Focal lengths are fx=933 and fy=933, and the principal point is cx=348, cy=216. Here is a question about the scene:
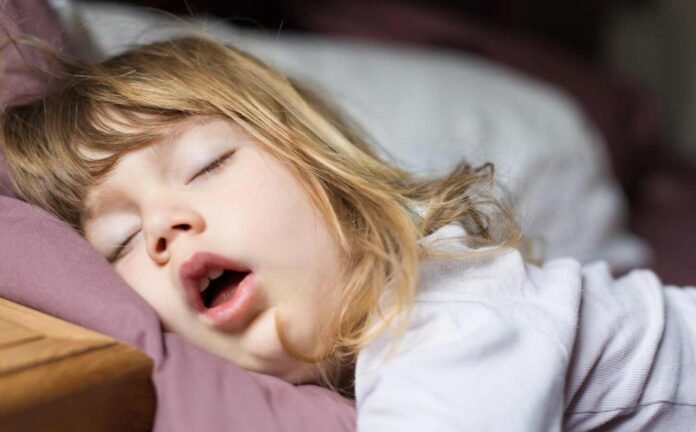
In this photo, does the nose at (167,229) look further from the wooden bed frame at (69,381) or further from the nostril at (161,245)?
the wooden bed frame at (69,381)

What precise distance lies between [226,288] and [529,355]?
0.26 metres

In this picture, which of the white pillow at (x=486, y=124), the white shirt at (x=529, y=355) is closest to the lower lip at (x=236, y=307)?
the white shirt at (x=529, y=355)

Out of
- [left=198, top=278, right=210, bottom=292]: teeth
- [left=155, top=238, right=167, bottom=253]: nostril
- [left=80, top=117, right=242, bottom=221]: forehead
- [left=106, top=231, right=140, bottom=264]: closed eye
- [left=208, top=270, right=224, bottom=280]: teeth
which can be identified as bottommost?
[left=106, top=231, right=140, bottom=264]: closed eye

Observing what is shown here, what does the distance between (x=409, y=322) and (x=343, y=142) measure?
24cm

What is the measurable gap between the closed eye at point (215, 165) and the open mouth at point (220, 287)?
3.5 inches

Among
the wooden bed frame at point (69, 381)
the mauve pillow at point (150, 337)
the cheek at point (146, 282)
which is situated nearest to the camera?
the wooden bed frame at point (69, 381)

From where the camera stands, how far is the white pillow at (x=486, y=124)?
5.21 ft

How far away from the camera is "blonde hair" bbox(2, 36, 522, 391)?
0.78m

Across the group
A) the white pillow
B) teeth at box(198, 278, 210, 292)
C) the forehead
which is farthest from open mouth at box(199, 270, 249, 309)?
the white pillow

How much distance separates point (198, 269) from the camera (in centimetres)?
75

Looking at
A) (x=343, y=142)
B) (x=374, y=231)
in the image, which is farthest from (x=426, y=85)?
(x=374, y=231)

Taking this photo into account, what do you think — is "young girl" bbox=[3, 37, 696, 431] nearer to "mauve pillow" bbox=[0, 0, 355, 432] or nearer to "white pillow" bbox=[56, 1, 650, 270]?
"mauve pillow" bbox=[0, 0, 355, 432]

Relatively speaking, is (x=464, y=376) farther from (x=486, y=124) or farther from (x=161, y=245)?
(x=486, y=124)

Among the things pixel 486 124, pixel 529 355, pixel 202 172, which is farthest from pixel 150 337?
pixel 486 124
